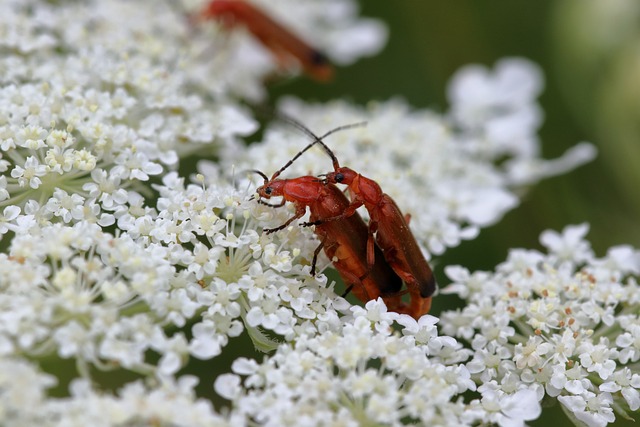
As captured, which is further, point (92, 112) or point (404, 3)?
point (404, 3)

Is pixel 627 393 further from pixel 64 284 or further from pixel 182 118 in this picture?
pixel 182 118

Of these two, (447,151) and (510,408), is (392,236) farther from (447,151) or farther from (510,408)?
(447,151)

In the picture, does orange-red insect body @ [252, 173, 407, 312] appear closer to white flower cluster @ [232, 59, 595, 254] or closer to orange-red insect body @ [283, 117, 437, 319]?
orange-red insect body @ [283, 117, 437, 319]

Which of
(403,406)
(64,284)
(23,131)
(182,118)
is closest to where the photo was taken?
(64,284)

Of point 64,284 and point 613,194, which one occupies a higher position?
point 64,284

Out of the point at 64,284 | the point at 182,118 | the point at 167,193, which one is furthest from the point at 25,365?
the point at 182,118

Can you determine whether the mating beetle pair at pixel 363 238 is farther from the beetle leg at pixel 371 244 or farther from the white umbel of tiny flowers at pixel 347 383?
the white umbel of tiny flowers at pixel 347 383

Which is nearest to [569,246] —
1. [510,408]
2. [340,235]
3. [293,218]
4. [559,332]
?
[559,332]
